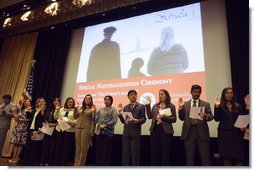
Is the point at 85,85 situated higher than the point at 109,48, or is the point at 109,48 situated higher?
the point at 109,48

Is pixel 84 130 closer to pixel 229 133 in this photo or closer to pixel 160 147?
pixel 160 147

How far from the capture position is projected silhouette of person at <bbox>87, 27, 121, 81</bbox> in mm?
4434

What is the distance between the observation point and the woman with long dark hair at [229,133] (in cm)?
244

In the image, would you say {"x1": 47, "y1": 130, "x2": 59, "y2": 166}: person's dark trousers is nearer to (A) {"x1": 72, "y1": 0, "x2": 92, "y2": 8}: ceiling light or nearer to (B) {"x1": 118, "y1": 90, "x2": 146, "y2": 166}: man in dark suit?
(B) {"x1": 118, "y1": 90, "x2": 146, "y2": 166}: man in dark suit

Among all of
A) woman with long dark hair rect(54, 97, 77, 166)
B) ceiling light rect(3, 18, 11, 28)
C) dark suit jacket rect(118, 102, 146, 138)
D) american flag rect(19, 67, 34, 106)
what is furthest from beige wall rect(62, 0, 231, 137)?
ceiling light rect(3, 18, 11, 28)

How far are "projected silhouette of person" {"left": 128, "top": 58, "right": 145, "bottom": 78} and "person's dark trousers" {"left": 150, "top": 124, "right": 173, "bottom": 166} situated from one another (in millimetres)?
1399

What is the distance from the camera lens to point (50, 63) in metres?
5.38

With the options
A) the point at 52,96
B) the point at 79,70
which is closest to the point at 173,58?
the point at 79,70

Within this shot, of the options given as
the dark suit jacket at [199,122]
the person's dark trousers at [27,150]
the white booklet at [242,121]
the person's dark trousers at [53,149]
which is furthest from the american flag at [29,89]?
the white booklet at [242,121]

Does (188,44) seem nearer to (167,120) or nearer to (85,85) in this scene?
(167,120)

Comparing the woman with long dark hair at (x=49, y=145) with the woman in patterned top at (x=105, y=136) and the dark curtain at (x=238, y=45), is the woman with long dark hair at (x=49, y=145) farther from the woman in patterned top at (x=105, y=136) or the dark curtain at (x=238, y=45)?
the dark curtain at (x=238, y=45)

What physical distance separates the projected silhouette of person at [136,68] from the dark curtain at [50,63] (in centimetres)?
176

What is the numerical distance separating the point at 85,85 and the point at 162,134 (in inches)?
88.7

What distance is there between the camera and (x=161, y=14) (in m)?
4.27
